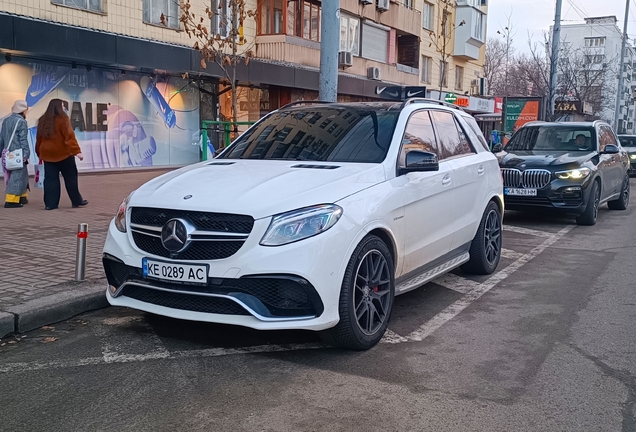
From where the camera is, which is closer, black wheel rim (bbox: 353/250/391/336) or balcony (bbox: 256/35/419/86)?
black wheel rim (bbox: 353/250/391/336)

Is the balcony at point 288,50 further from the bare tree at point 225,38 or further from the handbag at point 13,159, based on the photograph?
the handbag at point 13,159

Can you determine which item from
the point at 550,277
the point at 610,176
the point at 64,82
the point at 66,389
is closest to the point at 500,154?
the point at 610,176

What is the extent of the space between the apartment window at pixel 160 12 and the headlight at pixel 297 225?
15.4m

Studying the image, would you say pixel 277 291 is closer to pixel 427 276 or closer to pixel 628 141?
pixel 427 276

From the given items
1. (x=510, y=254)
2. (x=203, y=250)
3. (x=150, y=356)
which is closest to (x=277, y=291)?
(x=203, y=250)

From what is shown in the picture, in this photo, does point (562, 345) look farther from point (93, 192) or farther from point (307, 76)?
point (307, 76)

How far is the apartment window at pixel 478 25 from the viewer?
39.3 metres

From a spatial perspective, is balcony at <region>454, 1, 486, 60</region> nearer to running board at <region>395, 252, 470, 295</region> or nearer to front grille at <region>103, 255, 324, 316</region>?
running board at <region>395, 252, 470, 295</region>

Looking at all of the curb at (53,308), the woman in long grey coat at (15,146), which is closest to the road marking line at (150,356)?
the curb at (53,308)

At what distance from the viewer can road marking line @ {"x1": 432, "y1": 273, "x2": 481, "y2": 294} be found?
257 inches

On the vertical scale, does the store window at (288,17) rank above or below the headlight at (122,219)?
above

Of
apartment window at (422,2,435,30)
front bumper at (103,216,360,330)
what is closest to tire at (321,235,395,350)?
front bumper at (103,216,360,330)

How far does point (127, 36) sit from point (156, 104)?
311cm

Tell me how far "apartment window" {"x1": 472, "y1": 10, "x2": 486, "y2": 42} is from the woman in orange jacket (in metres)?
32.7
